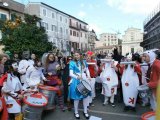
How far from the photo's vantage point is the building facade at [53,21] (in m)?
56.1

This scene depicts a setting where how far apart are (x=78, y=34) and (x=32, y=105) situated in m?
77.7

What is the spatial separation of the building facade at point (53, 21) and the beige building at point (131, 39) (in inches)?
1328

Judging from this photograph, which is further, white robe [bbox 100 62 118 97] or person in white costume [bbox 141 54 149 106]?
white robe [bbox 100 62 118 97]

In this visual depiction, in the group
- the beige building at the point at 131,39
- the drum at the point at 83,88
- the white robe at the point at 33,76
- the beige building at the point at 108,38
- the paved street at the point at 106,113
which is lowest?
the paved street at the point at 106,113

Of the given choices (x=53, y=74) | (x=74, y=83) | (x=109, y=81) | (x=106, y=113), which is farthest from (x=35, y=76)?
(x=109, y=81)

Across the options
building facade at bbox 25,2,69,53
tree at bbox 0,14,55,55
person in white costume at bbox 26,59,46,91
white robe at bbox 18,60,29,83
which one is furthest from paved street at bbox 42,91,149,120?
building facade at bbox 25,2,69,53

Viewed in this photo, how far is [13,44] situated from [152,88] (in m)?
21.7

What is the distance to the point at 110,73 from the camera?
8.97m

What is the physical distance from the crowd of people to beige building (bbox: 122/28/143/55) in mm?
90136

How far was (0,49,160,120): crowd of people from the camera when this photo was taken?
251 inches

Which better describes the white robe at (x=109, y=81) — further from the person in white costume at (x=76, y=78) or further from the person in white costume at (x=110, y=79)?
the person in white costume at (x=76, y=78)

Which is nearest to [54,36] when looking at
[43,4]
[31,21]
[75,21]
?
[43,4]

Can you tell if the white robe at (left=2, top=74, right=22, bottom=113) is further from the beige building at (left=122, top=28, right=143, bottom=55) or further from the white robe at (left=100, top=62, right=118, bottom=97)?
the beige building at (left=122, top=28, right=143, bottom=55)

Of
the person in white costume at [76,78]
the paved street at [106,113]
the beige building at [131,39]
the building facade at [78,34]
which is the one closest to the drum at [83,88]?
the person in white costume at [76,78]
